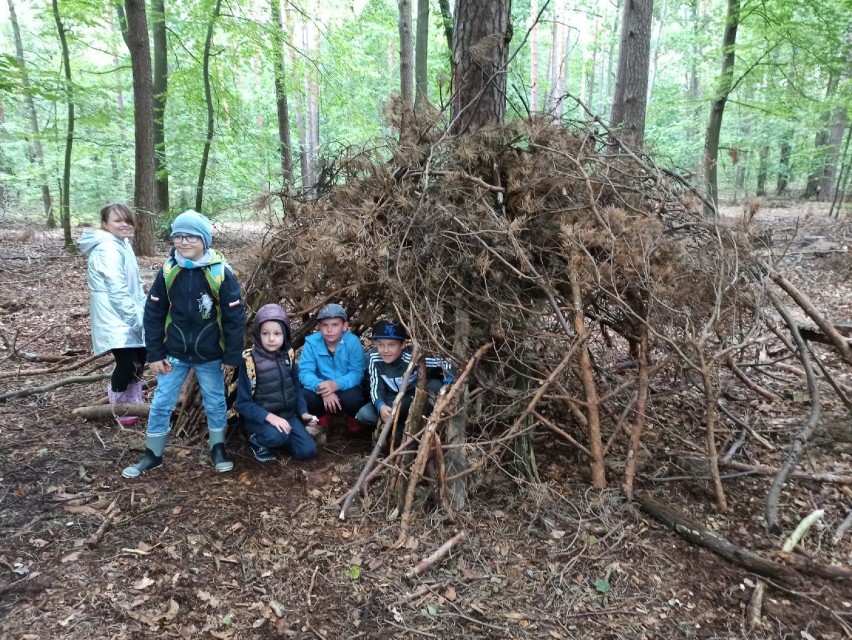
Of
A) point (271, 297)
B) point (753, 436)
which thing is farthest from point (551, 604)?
point (271, 297)

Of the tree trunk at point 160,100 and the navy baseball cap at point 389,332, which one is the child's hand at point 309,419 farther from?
the tree trunk at point 160,100

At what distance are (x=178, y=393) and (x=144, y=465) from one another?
52 cm

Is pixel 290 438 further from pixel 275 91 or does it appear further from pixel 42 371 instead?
pixel 275 91

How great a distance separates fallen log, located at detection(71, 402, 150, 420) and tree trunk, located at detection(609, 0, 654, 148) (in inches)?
265

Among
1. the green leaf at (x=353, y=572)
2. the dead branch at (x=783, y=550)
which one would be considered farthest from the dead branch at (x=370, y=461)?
the dead branch at (x=783, y=550)

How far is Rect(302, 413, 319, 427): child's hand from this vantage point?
3.72 meters

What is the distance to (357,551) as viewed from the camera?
276 cm

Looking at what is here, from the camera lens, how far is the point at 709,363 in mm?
2896

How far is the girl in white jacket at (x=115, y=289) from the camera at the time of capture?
389 centimetres

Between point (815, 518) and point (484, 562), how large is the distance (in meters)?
1.91

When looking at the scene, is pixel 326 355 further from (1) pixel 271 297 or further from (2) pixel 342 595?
(2) pixel 342 595

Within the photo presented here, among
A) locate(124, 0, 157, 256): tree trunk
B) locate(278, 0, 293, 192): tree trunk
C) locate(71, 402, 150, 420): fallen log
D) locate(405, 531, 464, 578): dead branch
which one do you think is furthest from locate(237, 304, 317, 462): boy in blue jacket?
locate(124, 0, 157, 256): tree trunk

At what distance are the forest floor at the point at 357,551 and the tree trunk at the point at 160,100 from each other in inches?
374

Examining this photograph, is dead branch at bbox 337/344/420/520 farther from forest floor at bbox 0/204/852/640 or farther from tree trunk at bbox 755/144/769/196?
tree trunk at bbox 755/144/769/196
